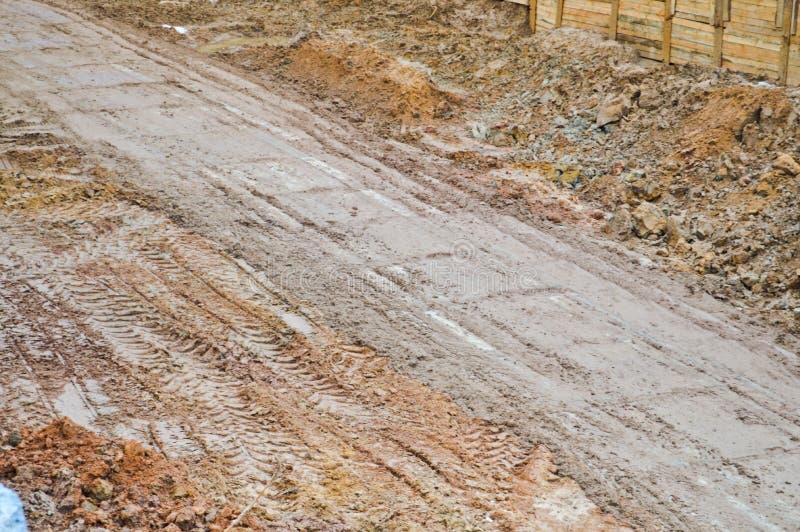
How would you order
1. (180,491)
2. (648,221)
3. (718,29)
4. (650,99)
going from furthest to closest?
(718,29) → (650,99) → (648,221) → (180,491)

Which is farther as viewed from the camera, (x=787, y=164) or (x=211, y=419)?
(x=787, y=164)

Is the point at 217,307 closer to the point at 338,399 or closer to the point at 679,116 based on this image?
the point at 338,399

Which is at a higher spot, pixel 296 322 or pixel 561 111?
pixel 561 111

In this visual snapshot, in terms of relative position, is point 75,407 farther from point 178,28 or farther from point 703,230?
point 178,28

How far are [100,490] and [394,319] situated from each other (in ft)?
13.3

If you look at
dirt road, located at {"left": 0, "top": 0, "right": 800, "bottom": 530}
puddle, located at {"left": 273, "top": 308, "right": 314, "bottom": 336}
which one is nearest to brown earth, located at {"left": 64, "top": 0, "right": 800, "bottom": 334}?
dirt road, located at {"left": 0, "top": 0, "right": 800, "bottom": 530}

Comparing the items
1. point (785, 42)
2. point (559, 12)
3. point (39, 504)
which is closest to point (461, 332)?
point (39, 504)

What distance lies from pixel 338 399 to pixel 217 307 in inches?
80.2

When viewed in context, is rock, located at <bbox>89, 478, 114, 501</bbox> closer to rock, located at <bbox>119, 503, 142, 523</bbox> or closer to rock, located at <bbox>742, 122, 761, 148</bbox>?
rock, located at <bbox>119, 503, 142, 523</bbox>

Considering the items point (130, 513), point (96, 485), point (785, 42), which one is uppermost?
point (785, 42)

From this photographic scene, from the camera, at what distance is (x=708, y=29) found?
14.9 metres

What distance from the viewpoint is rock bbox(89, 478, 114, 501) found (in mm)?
→ 6285

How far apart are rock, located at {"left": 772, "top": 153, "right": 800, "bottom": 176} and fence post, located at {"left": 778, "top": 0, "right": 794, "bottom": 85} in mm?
2110

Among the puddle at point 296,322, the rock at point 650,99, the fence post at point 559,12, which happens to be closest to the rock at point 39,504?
the puddle at point 296,322
